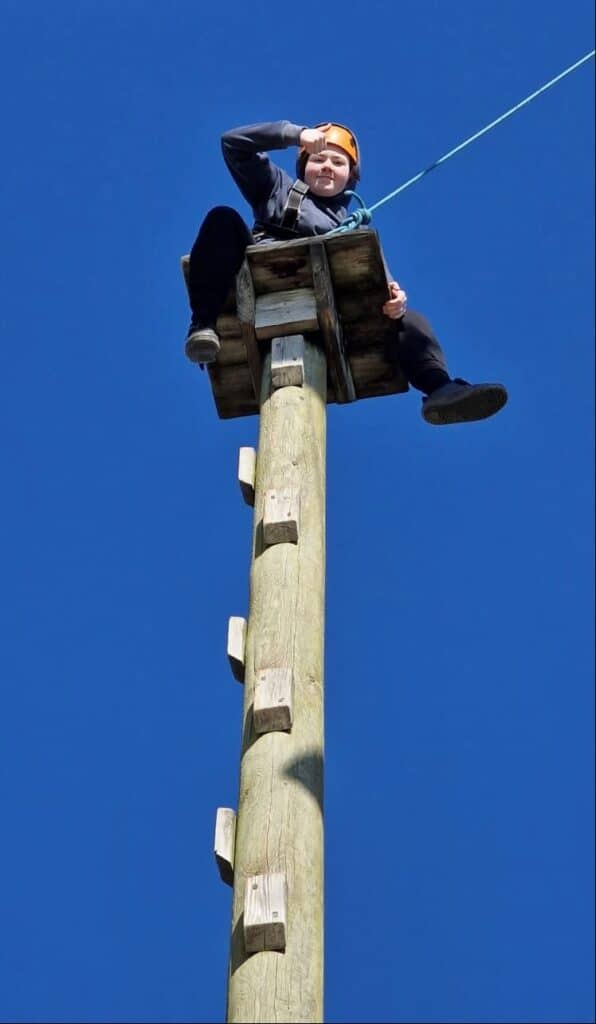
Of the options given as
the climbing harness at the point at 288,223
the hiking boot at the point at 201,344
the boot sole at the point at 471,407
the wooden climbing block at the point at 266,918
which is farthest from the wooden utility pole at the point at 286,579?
the climbing harness at the point at 288,223

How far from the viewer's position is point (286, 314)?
19.2ft

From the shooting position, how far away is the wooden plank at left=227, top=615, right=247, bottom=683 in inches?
187

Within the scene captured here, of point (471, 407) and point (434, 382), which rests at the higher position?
point (434, 382)

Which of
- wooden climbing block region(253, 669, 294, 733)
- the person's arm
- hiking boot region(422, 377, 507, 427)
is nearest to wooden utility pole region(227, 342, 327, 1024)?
wooden climbing block region(253, 669, 294, 733)

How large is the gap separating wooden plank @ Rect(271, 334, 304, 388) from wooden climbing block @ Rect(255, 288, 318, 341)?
0.04 metres

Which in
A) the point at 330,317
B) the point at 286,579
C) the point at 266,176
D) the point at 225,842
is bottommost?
the point at 225,842

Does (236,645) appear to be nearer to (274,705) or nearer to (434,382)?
(274,705)

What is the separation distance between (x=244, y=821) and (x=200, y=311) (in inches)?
90.3

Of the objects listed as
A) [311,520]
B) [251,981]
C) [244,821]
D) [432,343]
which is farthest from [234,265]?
[251,981]

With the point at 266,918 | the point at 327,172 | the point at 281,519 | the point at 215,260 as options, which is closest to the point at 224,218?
the point at 215,260

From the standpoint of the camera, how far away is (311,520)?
5.05 meters

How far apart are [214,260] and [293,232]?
17.1 inches

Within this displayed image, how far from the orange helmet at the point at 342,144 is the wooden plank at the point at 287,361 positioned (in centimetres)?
112

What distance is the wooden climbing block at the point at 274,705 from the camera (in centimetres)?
441
